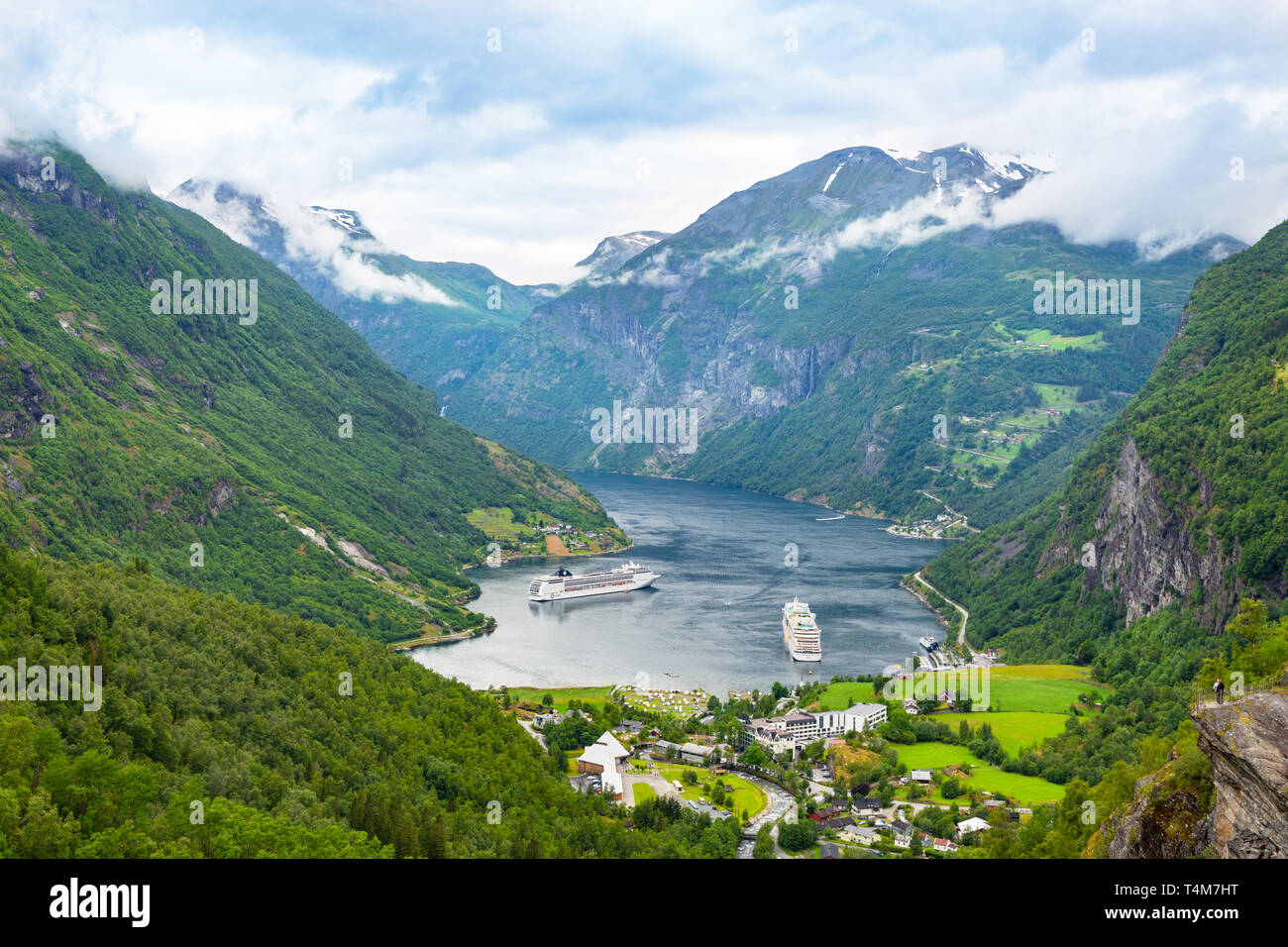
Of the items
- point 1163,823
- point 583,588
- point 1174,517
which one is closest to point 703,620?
point 583,588

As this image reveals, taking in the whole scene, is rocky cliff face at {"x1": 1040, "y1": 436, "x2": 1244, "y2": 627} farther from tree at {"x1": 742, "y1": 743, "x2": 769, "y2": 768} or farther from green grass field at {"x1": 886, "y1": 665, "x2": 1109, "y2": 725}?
tree at {"x1": 742, "y1": 743, "x2": 769, "y2": 768}

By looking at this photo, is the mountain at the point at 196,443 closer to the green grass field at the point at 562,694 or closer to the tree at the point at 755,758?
the green grass field at the point at 562,694

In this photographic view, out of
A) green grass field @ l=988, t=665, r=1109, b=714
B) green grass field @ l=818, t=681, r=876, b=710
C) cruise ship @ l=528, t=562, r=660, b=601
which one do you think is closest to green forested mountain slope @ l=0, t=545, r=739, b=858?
green grass field @ l=818, t=681, r=876, b=710

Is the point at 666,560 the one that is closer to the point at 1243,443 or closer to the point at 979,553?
the point at 979,553

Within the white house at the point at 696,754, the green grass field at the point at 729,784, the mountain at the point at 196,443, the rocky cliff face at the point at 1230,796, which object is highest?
the mountain at the point at 196,443

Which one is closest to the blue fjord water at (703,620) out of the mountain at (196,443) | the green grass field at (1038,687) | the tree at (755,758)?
the mountain at (196,443)

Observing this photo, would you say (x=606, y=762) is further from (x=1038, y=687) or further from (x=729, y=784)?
(x=1038, y=687)
